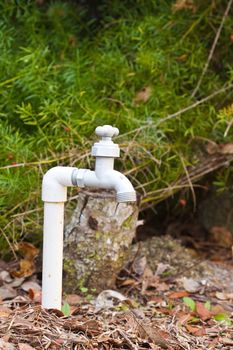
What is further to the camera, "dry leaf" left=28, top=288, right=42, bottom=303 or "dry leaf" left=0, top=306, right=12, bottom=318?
"dry leaf" left=28, top=288, right=42, bottom=303

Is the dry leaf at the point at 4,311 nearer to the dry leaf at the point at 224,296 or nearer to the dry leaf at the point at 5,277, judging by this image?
the dry leaf at the point at 5,277

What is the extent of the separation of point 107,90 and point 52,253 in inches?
49.6

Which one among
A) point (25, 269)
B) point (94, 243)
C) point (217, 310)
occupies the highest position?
point (94, 243)

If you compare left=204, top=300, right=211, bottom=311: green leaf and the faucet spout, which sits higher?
the faucet spout

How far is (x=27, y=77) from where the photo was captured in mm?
2754

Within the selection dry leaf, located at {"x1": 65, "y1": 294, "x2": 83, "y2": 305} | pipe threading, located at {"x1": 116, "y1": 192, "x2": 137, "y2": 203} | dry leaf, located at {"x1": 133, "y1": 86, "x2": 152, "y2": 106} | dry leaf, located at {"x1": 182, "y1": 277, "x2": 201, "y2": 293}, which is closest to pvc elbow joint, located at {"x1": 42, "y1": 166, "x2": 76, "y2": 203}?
pipe threading, located at {"x1": 116, "y1": 192, "x2": 137, "y2": 203}

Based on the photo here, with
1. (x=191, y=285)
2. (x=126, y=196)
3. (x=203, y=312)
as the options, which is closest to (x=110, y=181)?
(x=126, y=196)

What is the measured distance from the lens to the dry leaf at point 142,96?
289 centimetres

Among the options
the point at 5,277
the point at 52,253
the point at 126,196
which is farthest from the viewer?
the point at 5,277

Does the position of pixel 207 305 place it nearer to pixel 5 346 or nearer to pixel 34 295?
pixel 34 295

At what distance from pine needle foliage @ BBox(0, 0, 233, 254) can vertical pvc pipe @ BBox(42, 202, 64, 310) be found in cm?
54

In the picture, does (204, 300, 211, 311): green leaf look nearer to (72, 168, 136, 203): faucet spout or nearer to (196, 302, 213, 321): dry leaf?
(196, 302, 213, 321): dry leaf

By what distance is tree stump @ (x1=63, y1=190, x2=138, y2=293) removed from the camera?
242 cm

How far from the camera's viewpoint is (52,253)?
1892 mm
